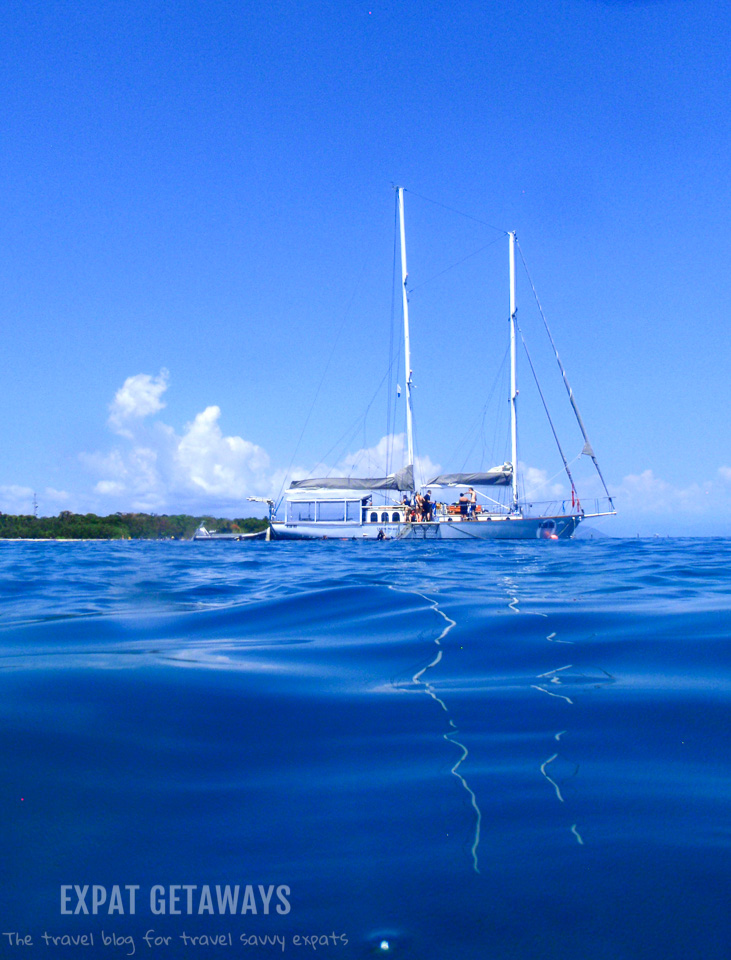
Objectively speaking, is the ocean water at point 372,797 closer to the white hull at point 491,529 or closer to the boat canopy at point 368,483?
the white hull at point 491,529

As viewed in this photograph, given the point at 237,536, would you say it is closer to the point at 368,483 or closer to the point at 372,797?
the point at 368,483

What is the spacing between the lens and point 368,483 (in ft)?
129

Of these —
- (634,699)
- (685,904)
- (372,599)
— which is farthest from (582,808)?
(372,599)

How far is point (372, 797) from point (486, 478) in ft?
121

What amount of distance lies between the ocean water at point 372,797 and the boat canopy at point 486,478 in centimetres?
3375

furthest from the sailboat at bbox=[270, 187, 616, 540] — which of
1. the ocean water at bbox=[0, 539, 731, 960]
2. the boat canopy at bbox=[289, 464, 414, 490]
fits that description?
the ocean water at bbox=[0, 539, 731, 960]

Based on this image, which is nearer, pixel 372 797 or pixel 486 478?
pixel 372 797

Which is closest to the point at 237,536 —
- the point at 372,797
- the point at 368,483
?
the point at 368,483

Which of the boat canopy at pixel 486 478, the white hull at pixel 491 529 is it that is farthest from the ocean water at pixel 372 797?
the boat canopy at pixel 486 478

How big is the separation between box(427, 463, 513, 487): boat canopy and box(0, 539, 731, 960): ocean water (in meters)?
33.8

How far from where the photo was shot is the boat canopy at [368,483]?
128 feet

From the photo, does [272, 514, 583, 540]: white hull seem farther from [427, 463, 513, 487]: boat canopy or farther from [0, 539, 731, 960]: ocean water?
[0, 539, 731, 960]: ocean water

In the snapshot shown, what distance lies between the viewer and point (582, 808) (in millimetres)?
1908

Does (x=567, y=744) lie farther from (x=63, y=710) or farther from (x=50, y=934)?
(x=63, y=710)
